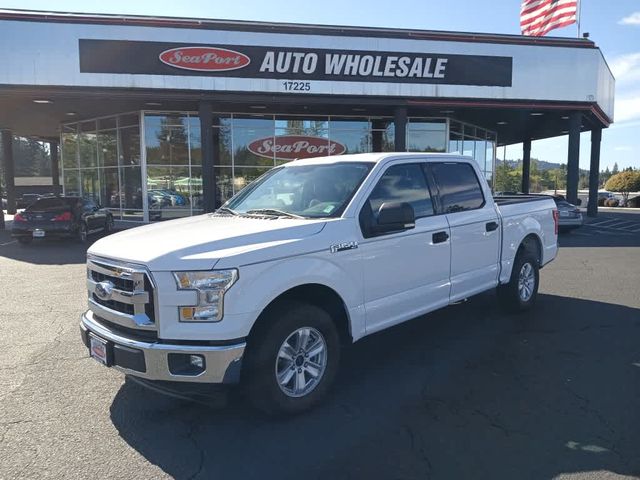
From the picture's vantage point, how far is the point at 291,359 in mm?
3777

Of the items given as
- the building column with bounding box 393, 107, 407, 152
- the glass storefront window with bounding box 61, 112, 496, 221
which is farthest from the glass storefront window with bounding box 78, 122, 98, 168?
the building column with bounding box 393, 107, 407, 152

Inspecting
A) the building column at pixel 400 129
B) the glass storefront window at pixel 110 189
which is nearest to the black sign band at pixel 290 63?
the building column at pixel 400 129

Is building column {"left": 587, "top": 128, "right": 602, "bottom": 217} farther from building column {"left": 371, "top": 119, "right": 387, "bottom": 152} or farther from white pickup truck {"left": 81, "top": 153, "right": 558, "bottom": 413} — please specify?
white pickup truck {"left": 81, "top": 153, "right": 558, "bottom": 413}

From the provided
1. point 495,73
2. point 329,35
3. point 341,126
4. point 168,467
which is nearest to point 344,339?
point 168,467

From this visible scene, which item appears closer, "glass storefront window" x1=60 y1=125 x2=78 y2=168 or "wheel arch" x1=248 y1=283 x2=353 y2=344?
"wheel arch" x1=248 y1=283 x2=353 y2=344

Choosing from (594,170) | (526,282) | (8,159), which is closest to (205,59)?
(526,282)

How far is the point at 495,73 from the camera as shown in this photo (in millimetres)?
18531

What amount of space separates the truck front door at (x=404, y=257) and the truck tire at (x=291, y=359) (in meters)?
0.52

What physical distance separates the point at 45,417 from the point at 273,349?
186 centimetres

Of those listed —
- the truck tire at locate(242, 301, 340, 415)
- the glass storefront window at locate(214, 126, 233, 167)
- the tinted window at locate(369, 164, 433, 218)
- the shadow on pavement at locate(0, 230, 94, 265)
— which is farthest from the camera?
the glass storefront window at locate(214, 126, 233, 167)

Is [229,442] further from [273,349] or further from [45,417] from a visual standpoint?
[45,417]

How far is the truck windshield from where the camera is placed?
4359 millimetres

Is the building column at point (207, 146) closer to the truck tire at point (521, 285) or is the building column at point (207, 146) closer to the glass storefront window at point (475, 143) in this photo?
the glass storefront window at point (475, 143)

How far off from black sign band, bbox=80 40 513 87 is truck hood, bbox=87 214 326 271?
13969 millimetres
